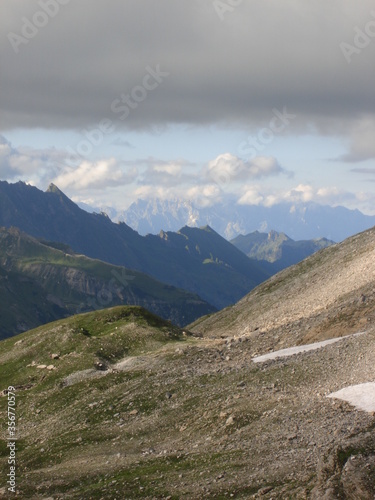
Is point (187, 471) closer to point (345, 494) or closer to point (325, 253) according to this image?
point (345, 494)

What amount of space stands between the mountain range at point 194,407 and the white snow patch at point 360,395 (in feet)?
0.47

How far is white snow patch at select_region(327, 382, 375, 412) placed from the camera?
36656mm

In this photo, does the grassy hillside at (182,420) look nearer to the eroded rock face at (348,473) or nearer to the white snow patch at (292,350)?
the eroded rock face at (348,473)

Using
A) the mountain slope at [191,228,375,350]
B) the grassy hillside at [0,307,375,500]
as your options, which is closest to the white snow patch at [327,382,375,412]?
the grassy hillside at [0,307,375,500]

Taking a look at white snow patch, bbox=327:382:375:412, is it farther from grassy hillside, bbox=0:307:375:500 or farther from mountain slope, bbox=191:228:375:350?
mountain slope, bbox=191:228:375:350

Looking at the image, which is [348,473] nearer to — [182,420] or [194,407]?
[182,420]

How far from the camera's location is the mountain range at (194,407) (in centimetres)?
3045

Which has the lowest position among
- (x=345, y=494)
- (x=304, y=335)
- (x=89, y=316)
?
(x=345, y=494)

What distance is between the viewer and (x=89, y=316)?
83625mm

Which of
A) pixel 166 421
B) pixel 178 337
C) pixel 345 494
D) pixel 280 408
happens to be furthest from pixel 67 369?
pixel 345 494

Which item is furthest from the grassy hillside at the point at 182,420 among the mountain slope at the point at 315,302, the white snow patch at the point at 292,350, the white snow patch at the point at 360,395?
the mountain slope at the point at 315,302

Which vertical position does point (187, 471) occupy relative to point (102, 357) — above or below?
below

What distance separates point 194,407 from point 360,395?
13926 millimetres

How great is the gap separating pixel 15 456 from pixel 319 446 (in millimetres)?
27756
